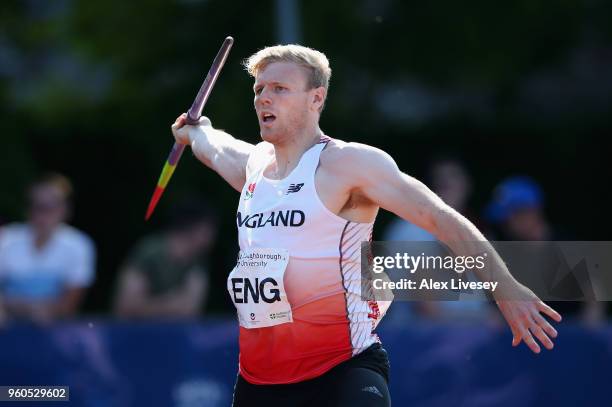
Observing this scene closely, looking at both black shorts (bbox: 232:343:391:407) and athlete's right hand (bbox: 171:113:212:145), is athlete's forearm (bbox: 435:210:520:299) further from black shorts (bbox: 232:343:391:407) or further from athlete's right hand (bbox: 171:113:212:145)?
athlete's right hand (bbox: 171:113:212:145)

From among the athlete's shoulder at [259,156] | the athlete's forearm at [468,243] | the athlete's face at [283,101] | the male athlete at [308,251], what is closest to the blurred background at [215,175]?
the athlete's shoulder at [259,156]

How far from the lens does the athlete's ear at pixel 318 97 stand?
18.4 ft

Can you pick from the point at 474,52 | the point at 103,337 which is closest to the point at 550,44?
the point at 474,52

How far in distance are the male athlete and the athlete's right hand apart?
96 cm

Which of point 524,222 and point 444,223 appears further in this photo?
point 524,222

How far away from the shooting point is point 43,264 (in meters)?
9.54

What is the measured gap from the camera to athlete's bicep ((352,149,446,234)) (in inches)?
203

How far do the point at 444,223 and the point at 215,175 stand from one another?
365 inches

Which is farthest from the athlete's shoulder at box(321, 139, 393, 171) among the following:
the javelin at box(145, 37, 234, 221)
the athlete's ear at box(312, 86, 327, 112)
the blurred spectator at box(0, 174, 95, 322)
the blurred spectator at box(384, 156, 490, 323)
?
the blurred spectator at box(0, 174, 95, 322)

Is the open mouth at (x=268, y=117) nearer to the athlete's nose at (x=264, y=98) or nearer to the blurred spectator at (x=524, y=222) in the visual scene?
the athlete's nose at (x=264, y=98)

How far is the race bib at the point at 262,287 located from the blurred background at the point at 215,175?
10.9 ft

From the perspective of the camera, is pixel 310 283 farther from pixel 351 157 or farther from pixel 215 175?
pixel 215 175

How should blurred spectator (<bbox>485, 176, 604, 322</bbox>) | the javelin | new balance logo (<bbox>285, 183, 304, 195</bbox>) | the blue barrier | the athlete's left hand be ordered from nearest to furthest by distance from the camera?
the athlete's left hand
new balance logo (<bbox>285, 183, 304, 195</bbox>)
the javelin
the blue barrier
blurred spectator (<bbox>485, 176, 604, 322</bbox>)

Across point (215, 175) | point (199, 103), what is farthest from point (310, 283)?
point (215, 175)
